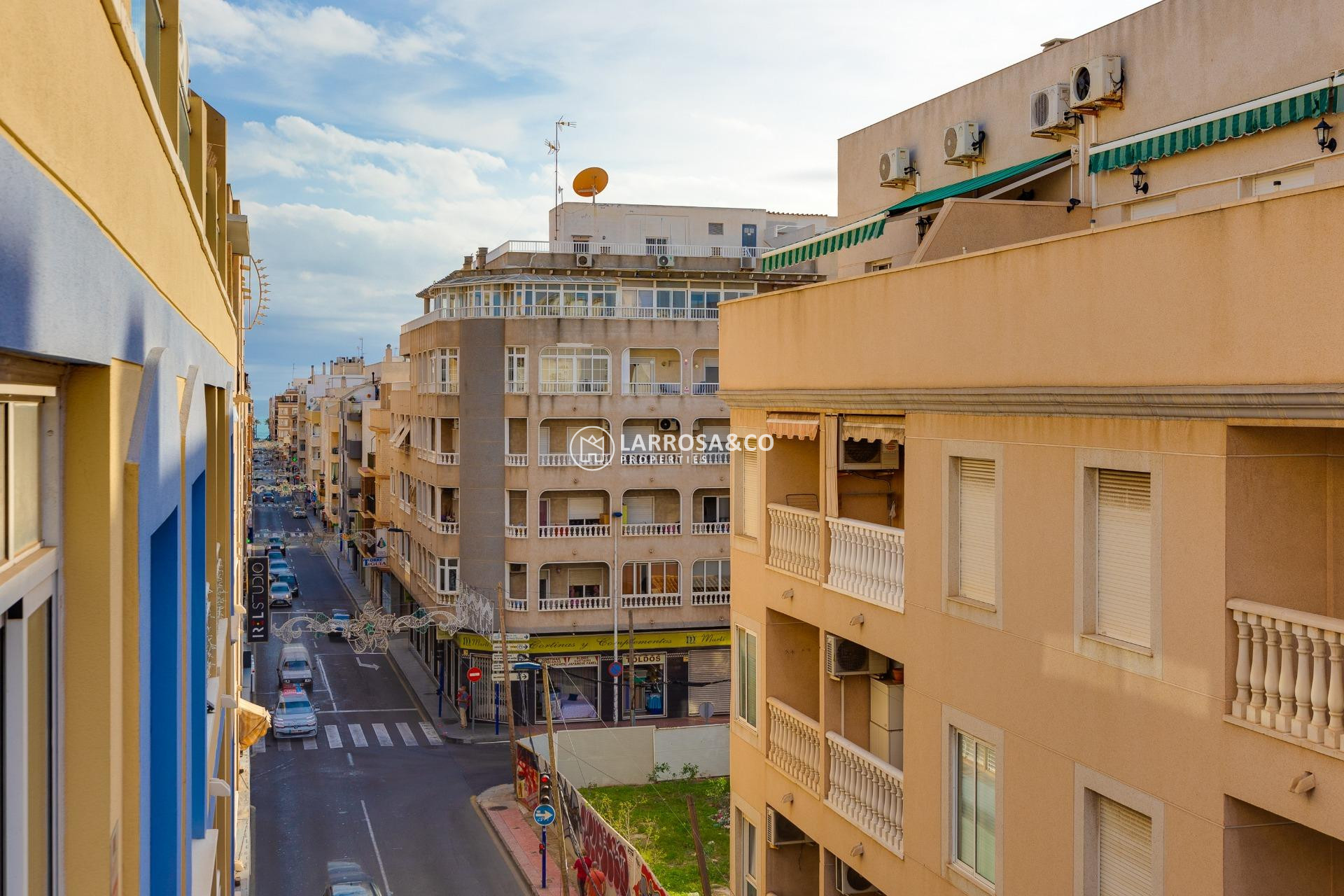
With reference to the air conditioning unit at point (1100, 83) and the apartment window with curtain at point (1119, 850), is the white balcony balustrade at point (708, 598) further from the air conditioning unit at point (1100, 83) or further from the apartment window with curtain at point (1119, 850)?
the apartment window with curtain at point (1119, 850)

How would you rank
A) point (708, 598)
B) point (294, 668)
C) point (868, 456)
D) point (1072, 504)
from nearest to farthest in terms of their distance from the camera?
point (1072, 504)
point (868, 456)
point (708, 598)
point (294, 668)

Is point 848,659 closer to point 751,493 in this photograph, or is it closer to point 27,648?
point 751,493

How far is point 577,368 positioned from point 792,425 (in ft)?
102

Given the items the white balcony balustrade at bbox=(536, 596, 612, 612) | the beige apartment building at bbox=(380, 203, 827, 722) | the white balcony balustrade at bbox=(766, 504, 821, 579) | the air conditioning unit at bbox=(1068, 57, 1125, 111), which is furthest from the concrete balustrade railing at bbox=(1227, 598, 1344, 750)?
the white balcony balustrade at bbox=(536, 596, 612, 612)

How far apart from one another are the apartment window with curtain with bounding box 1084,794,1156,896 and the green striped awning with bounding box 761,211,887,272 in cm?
→ 835

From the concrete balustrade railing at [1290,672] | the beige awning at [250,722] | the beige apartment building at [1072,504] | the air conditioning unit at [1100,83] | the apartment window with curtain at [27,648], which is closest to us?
the apartment window with curtain at [27,648]

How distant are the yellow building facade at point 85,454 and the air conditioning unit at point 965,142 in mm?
13189

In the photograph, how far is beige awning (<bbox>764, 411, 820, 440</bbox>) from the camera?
14.4 m

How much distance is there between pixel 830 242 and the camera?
17172mm

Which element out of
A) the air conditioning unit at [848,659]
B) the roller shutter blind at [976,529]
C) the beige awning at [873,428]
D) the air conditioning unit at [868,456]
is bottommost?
the air conditioning unit at [848,659]

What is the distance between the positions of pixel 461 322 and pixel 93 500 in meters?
42.2

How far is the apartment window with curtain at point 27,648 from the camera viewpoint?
9.86 ft

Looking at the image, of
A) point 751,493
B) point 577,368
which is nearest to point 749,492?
point 751,493

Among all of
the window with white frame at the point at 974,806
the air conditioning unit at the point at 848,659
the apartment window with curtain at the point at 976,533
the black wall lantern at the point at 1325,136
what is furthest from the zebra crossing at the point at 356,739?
the black wall lantern at the point at 1325,136
